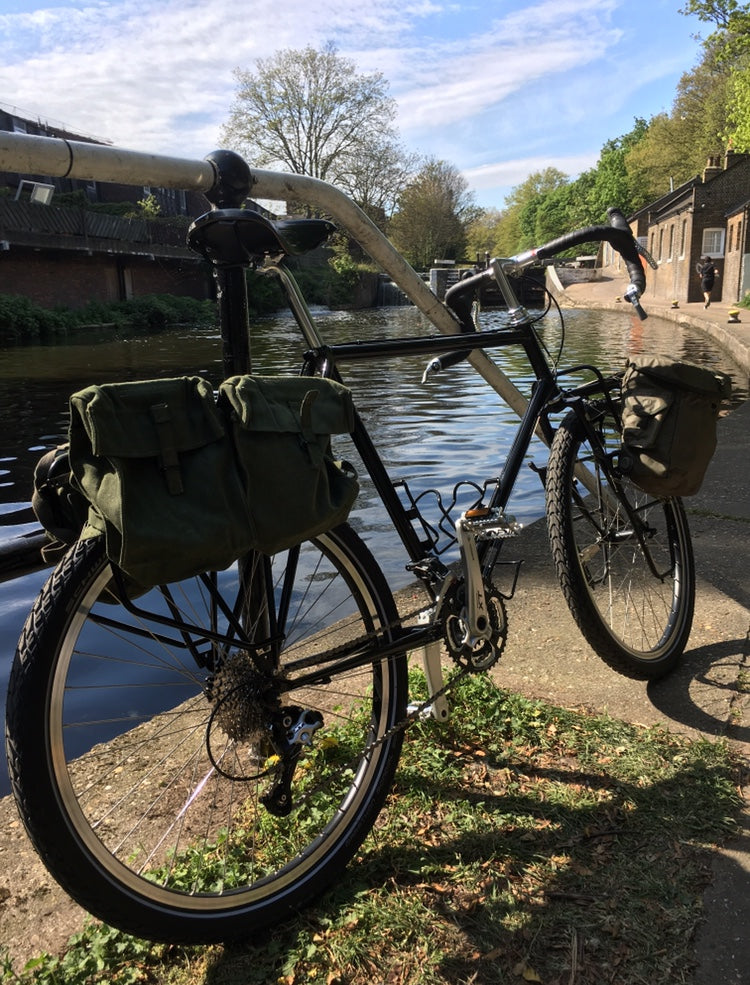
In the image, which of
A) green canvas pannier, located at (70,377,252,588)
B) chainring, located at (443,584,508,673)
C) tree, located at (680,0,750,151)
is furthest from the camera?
tree, located at (680,0,750,151)

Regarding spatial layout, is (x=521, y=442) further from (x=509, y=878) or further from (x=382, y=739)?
(x=509, y=878)

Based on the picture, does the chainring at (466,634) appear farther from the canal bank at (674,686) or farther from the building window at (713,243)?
the building window at (713,243)

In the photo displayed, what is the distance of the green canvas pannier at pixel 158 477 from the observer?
141 cm

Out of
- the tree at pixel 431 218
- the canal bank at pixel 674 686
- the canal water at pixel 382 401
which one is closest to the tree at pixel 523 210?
the tree at pixel 431 218

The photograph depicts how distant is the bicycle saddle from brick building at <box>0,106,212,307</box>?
30.2 meters

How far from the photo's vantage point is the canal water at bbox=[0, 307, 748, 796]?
6.36 metres

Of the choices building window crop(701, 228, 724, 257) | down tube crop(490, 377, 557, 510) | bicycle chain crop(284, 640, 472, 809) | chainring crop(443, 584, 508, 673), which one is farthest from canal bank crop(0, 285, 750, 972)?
building window crop(701, 228, 724, 257)

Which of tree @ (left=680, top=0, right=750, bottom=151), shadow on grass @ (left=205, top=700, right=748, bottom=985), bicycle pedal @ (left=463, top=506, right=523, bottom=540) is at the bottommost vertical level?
shadow on grass @ (left=205, top=700, right=748, bottom=985)

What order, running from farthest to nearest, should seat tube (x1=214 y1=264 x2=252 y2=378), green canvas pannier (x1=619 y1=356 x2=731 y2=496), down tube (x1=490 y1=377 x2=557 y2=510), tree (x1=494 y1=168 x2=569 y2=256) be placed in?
tree (x1=494 y1=168 x2=569 y2=256) → green canvas pannier (x1=619 y1=356 x2=731 y2=496) → down tube (x1=490 y1=377 x2=557 y2=510) → seat tube (x1=214 y1=264 x2=252 y2=378)

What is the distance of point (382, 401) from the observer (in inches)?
513

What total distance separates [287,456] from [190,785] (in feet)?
3.51

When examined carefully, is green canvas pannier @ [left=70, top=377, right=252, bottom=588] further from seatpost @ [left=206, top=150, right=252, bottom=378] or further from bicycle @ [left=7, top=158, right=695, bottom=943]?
seatpost @ [left=206, top=150, right=252, bottom=378]

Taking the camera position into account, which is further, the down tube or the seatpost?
the down tube

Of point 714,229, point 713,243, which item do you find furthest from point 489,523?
point 713,243
